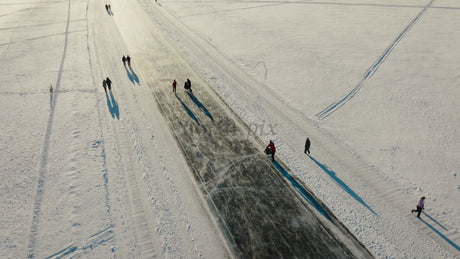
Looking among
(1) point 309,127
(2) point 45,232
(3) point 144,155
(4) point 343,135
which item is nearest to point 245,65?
(1) point 309,127

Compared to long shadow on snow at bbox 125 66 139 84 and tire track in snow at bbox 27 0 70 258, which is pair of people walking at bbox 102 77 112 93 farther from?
tire track in snow at bbox 27 0 70 258

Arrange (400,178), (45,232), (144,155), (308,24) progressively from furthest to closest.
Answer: (308,24) < (144,155) < (400,178) < (45,232)

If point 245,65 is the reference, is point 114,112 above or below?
below

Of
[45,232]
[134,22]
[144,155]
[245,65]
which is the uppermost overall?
[134,22]

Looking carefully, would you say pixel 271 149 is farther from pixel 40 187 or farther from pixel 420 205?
pixel 40 187

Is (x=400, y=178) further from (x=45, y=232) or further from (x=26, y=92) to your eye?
(x=26, y=92)

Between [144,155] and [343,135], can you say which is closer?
[144,155]

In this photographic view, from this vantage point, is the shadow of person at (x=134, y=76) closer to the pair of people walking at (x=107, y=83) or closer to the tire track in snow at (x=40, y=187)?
the pair of people walking at (x=107, y=83)

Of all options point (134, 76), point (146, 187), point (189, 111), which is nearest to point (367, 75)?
point (189, 111)
